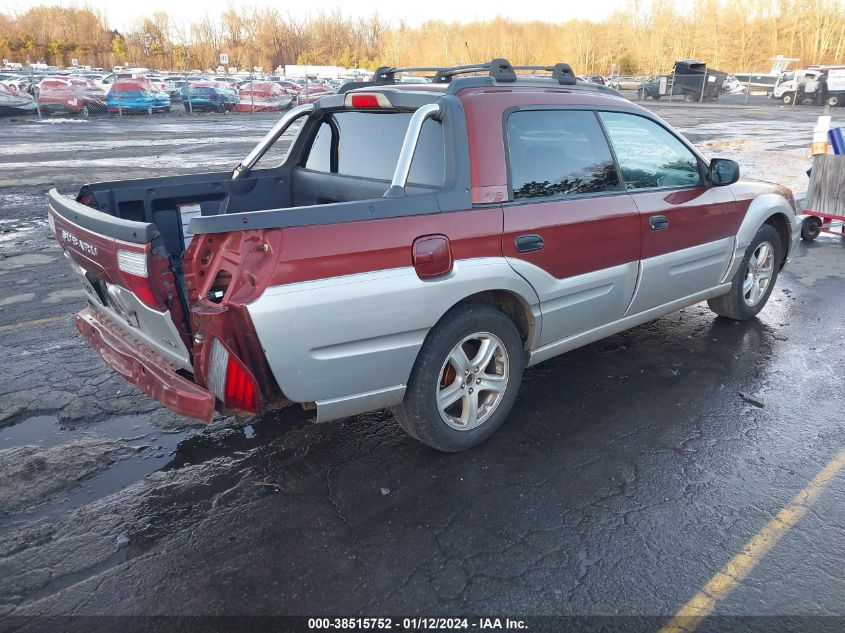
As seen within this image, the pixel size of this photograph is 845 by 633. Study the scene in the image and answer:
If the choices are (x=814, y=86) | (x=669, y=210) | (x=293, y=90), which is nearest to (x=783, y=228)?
(x=669, y=210)

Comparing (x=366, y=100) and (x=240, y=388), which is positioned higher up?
(x=366, y=100)

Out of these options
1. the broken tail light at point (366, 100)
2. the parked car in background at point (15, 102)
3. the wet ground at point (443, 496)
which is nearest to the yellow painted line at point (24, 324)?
the wet ground at point (443, 496)

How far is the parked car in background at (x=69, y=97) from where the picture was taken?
26.7 meters

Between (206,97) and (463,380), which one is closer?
(463,380)

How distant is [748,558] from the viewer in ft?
9.14

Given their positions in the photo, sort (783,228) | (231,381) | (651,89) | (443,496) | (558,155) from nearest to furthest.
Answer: (231,381) → (443,496) → (558,155) → (783,228) → (651,89)

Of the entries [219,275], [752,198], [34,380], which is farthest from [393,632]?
[752,198]

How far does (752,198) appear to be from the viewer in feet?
16.5

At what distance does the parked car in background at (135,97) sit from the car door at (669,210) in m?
28.7

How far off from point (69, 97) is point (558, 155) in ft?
94.9

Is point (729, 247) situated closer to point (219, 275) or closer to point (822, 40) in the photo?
point (219, 275)

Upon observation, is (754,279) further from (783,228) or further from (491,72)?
(491,72)

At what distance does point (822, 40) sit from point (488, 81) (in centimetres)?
7563

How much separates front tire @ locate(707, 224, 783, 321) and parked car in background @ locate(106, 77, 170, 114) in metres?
28.7
